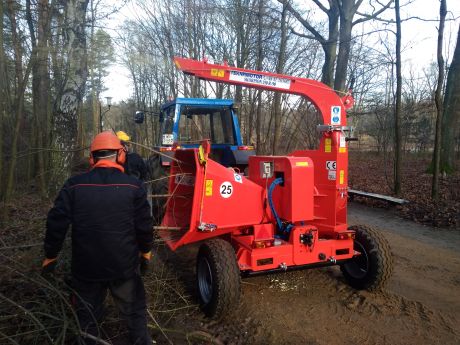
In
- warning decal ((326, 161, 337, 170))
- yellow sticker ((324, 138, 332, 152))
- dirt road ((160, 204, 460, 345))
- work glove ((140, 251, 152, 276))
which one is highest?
yellow sticker ((324, 138, 332, 152))

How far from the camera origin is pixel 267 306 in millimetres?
3998

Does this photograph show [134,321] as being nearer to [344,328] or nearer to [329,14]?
[344,328]

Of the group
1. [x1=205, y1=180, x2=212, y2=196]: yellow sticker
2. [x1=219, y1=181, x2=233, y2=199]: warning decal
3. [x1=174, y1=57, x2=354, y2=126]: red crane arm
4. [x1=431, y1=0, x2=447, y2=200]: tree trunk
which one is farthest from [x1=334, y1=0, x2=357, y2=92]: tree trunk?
[x1=205, y1=180, x2=212, y2=196]: yellow sticker

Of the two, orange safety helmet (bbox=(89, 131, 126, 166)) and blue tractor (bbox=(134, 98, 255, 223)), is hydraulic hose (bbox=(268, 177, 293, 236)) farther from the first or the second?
blue tractor (bbox=(134, 98, 255, 223))

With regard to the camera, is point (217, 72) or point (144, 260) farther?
point (217, 72)

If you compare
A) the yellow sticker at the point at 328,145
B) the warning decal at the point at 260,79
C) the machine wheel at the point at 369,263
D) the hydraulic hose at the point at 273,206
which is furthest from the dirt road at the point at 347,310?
the warning decal at the point at 260,79

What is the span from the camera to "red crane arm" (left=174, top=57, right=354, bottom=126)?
175 inches

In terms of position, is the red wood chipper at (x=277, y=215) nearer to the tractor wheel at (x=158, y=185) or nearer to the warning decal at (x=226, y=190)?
the warning decal at (x=226, y=190)

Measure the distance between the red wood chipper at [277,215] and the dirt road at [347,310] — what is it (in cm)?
26

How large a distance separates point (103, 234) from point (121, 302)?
2.05 feet

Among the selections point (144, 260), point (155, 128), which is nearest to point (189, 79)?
point (155, 128)

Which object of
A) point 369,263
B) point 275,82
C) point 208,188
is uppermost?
point 275,82

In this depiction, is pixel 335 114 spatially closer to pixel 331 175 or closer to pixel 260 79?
pixel 331 175

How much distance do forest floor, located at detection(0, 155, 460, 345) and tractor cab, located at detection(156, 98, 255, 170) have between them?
1.85 metres
